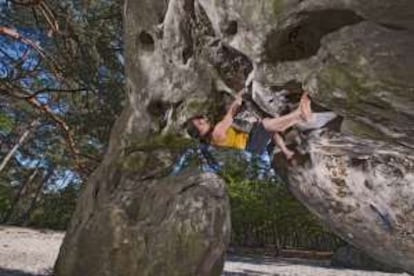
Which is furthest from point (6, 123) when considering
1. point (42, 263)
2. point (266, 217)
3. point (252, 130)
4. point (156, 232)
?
point (252, 130)

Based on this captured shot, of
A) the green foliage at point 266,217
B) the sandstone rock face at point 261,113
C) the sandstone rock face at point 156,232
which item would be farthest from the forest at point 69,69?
the green foliage at point 266,217

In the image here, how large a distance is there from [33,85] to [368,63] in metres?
6.46

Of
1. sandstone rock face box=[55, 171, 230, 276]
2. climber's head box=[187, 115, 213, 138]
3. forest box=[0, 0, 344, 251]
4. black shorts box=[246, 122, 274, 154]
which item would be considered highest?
forest box=[0, 0, 344, 251]

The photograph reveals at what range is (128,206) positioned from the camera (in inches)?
174

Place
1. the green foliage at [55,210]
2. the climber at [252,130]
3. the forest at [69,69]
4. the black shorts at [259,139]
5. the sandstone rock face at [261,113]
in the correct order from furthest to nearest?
the green foliage at [55,210], the forest at [69,69], the black shorts at [259,139], the climber at [252,130], the sandstone rock face at [261,113]

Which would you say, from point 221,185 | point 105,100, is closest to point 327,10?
point 221,185

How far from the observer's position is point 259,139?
12.0ft

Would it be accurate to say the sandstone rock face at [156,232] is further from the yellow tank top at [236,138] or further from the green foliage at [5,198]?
the green foliage at [5,198]

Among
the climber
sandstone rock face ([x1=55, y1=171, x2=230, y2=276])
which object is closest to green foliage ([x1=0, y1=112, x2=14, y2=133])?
sandstone rock face ([x1=55, y1=171, x2=230, y2=276])

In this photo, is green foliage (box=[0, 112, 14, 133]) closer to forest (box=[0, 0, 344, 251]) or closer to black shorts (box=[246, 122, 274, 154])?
forest (box=[0, 0, 344, 251])

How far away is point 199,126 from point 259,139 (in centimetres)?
65

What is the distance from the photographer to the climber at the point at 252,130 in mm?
3301

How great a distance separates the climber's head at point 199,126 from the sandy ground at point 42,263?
156 inches

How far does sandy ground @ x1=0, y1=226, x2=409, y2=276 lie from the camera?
830cm
